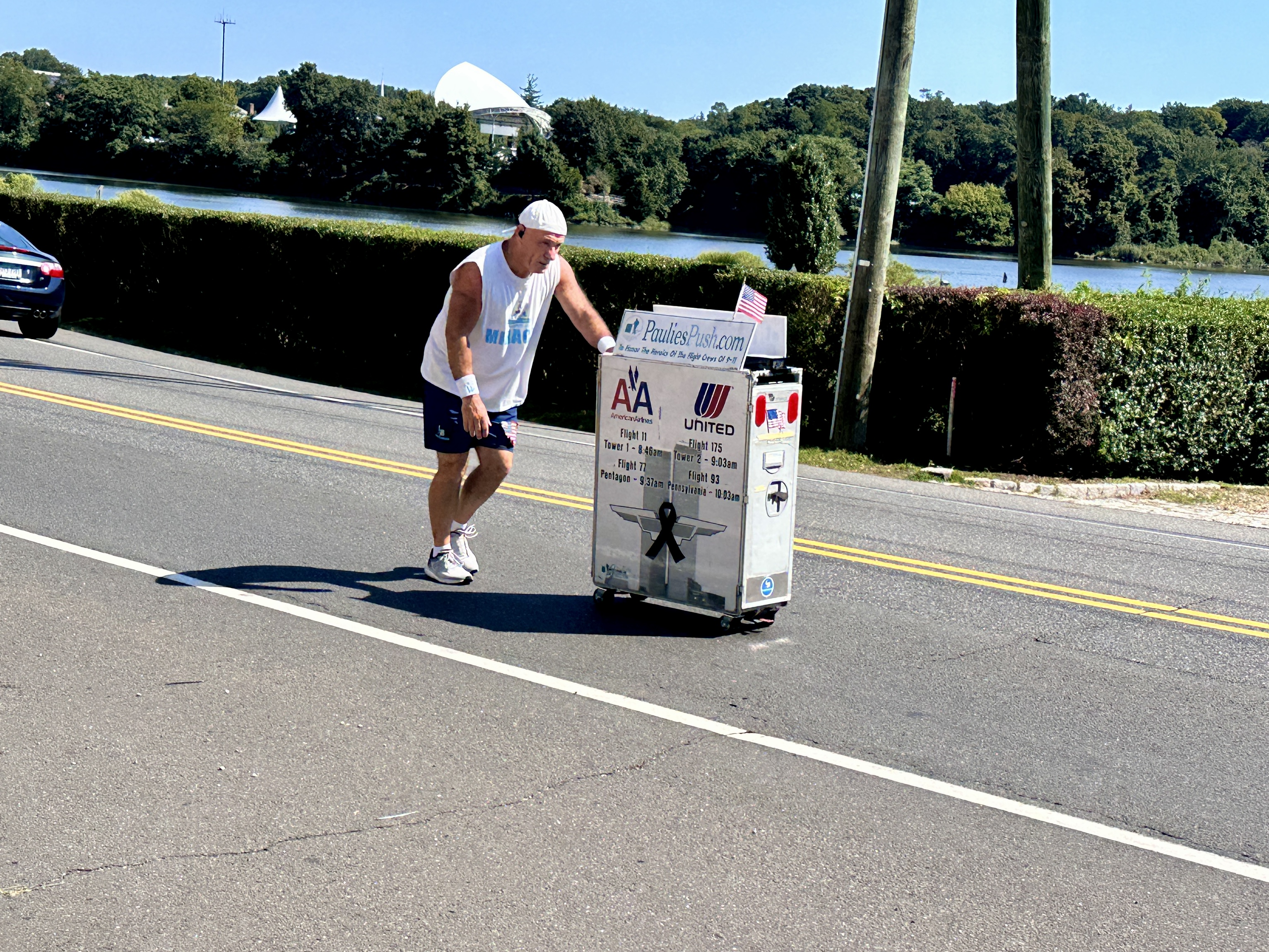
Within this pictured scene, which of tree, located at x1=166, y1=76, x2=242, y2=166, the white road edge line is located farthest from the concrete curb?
tree, located at x1=166, y1=76, x2=242, y2=166

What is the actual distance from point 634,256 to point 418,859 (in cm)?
1427

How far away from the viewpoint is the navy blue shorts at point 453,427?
677 cm

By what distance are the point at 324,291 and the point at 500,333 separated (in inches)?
587

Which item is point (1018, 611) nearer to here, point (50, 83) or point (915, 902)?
point (915, 902)

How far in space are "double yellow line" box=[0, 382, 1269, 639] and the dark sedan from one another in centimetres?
744

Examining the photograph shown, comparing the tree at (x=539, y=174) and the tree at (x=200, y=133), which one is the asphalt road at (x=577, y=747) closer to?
the tree at (x=539, y=174)

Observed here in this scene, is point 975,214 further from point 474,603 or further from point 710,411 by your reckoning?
point 474,603

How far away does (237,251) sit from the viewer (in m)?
22.0

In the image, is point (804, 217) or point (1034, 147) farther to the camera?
point (804, 217)

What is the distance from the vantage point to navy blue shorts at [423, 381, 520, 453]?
677cm

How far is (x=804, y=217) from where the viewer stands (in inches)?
1548

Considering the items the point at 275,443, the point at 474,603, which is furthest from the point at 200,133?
the point at 474,603

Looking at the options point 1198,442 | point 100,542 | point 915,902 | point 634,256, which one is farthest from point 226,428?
point 1198,442

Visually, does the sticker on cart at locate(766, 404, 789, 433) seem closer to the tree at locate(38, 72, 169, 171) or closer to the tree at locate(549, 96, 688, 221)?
the tree at locate(549, 96, 688, 221)
